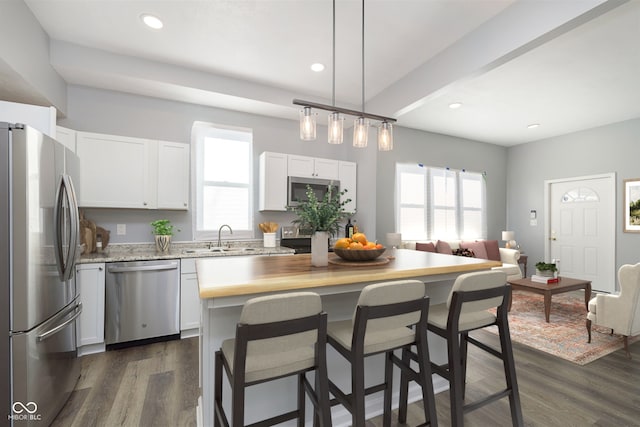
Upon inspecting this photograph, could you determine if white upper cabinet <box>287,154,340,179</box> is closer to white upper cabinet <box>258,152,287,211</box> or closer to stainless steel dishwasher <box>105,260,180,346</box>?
white upper cabinet <box>258,152,287,211</box>

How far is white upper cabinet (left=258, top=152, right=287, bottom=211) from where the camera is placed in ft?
13.1

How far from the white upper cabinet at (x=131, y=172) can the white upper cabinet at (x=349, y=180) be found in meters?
2.14

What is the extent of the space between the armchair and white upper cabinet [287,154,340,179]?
3253 millimetres

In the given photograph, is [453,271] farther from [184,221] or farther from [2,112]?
[2,112]

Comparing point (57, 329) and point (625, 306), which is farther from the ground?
point (57, 329)

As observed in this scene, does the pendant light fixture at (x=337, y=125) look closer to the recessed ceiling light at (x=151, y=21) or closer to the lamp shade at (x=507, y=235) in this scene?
the recessed ceiling light at (x=151, y=21)

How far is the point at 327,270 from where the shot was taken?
1741mm

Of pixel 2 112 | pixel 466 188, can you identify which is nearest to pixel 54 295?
pixel 2 112

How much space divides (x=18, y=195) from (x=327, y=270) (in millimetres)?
1740

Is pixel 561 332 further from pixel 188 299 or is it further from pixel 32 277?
pixel 32 277

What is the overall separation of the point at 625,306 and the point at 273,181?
3900 millimetres

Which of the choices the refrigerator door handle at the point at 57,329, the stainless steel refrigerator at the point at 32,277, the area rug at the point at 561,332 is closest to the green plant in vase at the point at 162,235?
the refrigerator door handle at the point at 57,329

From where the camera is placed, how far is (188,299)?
316 centimetres

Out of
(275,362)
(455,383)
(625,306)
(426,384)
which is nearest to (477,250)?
(625,306)
